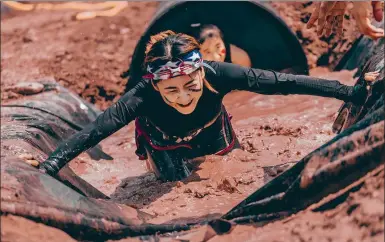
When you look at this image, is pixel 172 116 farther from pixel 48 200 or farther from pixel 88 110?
pixel 88 110

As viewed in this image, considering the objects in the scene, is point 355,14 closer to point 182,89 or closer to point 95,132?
point 182,89

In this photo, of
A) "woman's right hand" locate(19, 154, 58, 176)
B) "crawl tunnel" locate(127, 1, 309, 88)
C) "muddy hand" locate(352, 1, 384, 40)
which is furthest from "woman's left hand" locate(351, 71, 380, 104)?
"crawl tunnel" locate(127, 1, 309, 88)

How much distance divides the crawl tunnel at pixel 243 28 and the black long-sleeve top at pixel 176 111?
2.06m

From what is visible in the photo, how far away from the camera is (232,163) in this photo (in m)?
3.61

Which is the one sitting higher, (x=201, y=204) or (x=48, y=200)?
(x=48, y=200)

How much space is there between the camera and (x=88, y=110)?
5223mm

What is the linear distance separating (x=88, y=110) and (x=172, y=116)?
187cm

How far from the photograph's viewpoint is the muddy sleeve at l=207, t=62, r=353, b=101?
3230 mm

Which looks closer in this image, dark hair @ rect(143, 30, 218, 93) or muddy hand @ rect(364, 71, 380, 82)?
muddy hand @ rect(364, 71, 380, 82)

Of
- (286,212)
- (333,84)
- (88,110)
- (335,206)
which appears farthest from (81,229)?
(88,110)

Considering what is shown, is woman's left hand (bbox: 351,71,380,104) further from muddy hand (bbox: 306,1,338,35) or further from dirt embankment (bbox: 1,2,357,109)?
dirt embankment (bbox: 1,2,357,109)

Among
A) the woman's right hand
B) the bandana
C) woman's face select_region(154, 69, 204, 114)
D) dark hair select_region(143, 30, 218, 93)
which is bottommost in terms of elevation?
the woman's right hand

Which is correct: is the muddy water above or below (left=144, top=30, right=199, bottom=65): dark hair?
below

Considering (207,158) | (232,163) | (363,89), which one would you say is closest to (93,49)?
(207,158)
